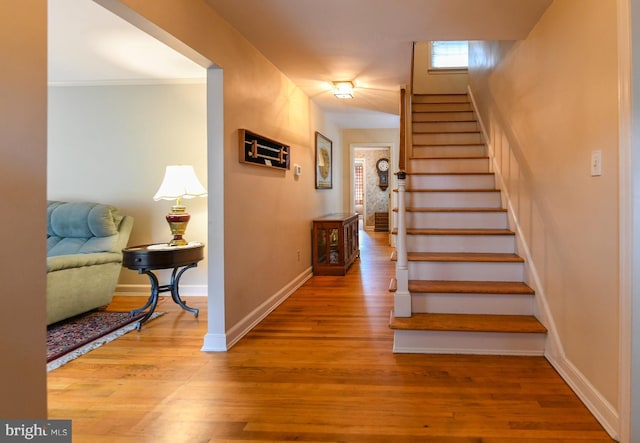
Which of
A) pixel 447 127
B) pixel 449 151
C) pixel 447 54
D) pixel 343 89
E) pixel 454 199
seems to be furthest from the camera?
pixel 447 54

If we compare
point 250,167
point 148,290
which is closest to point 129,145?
point 148,290

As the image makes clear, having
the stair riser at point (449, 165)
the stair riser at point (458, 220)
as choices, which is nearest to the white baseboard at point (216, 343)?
the stair riser at point (458, 220)

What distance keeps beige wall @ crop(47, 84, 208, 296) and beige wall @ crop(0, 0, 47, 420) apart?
110 inches

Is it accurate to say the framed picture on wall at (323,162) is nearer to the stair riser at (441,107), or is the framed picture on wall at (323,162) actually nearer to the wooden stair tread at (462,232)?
the stair riser at (441,107)

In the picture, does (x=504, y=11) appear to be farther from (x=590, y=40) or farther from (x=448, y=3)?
(x=590, y=40)

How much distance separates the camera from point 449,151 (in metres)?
4.42

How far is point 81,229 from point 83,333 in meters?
1.11

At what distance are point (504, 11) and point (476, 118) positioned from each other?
2596 mm

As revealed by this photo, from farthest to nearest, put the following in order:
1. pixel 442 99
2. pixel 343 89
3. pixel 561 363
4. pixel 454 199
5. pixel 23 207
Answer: pixel 442 99, pixel 343 89, pixel 454 199, pixel 561 363, pixel 23 207

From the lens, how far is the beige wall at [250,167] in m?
2.29

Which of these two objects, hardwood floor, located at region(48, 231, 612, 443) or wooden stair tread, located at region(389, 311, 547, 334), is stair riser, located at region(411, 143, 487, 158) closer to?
wooden stair tread, located at region(389, 311, 547, 334)

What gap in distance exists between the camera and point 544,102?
95.5 inches

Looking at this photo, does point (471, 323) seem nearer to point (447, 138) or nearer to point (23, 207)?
point (23, 207)

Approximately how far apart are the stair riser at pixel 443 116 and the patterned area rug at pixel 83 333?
397cm
